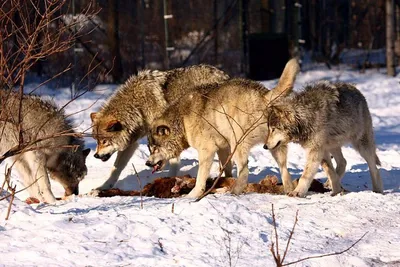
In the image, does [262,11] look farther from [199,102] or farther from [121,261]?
[121,261]

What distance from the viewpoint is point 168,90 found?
9.67 meters

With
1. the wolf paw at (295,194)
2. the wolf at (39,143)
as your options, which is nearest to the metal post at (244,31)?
the wolf at (39,143)

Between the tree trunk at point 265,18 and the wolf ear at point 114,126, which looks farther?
the tree trunk at point 265,18

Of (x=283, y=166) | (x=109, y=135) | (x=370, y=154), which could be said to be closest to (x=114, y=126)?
(x=109, y=135)

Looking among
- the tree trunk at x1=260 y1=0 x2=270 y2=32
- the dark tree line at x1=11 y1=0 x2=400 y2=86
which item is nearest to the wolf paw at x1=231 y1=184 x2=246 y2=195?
the dark tree line at x1=11 y1=0 x2=400 y2=86

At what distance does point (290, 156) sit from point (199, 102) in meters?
3.70

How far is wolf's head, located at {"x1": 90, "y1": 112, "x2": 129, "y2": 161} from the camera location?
31.1 ft

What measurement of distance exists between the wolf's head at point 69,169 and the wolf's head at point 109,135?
0.74 feet

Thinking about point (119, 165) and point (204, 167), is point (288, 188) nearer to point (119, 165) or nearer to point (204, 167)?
point (204, 167)

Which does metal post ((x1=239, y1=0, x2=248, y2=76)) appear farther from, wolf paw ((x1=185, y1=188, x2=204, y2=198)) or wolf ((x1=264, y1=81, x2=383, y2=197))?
wolf paw ((x1=185, y1=188, x2=204, y2=198))

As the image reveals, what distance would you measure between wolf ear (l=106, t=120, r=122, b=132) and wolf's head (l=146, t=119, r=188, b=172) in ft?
2.11

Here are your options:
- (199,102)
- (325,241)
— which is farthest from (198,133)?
(325,241)

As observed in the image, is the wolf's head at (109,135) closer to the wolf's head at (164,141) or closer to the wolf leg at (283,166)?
the wolf's head at (164,141)

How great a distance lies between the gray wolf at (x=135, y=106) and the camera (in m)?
9.55
